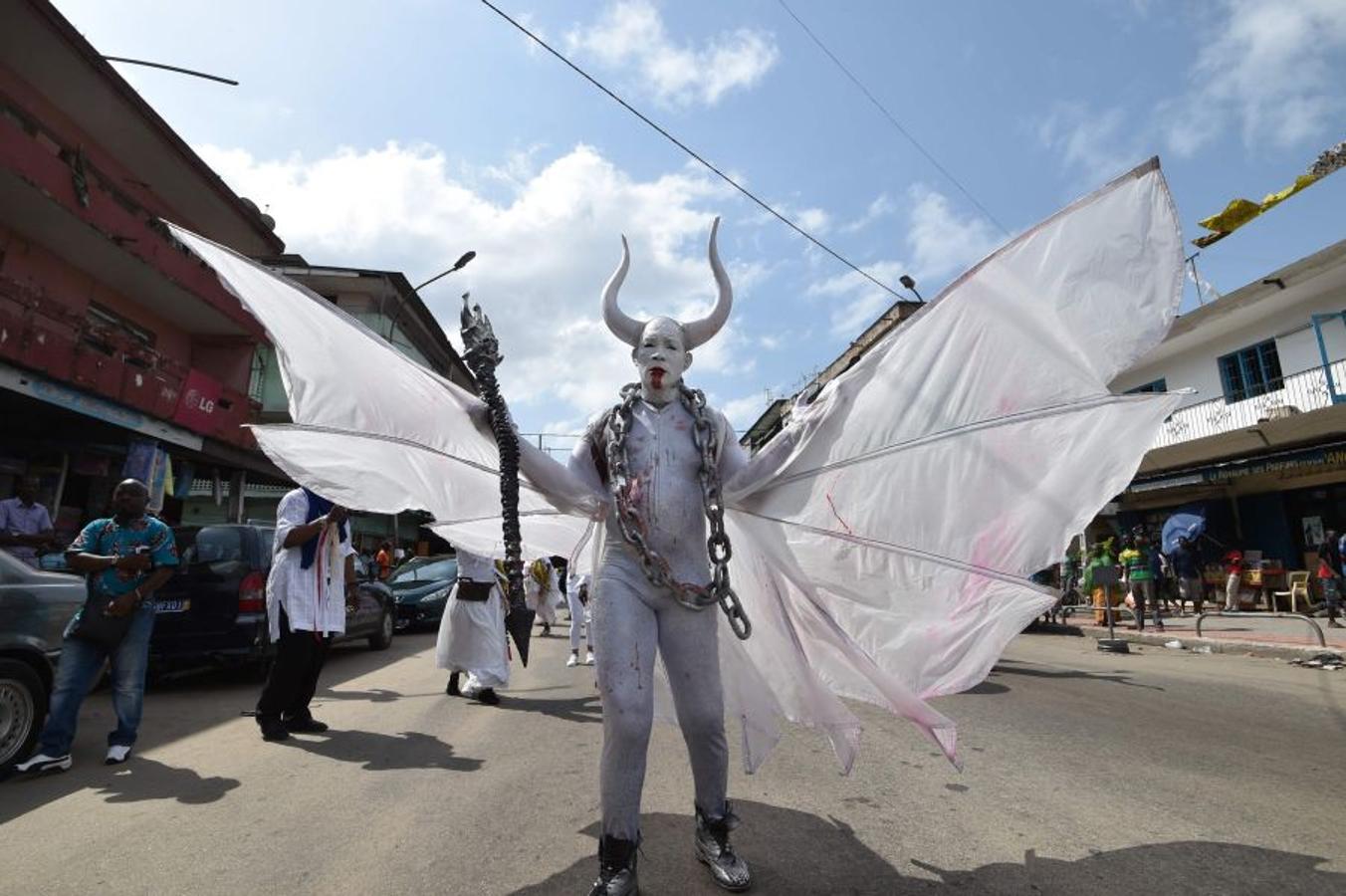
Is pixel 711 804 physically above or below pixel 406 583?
below

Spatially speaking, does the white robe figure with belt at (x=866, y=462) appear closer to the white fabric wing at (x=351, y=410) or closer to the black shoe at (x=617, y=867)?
the white fabric wing at (x=351, y=410)

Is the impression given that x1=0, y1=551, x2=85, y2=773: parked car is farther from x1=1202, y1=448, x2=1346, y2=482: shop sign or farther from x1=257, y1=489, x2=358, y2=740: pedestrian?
x1=1202, y1=448, x2=1346, y2=482: shop sign

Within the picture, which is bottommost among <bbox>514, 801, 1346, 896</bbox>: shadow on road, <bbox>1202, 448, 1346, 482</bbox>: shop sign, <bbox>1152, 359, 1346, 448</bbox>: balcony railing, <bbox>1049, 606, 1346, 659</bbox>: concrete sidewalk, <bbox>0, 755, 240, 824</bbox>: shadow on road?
<bbox>514, 801, 1346, 896</bbox>: shadow on road

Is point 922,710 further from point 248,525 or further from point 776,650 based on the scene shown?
point 248,525

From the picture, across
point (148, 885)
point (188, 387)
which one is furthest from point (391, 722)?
point (188, 387)

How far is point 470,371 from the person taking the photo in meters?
2.66

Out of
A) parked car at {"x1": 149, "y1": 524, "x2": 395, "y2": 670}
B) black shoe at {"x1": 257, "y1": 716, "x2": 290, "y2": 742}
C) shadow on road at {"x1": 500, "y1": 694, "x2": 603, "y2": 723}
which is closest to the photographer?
black shoe at {"x1": 257, "y1": 716, "x2": 290, "y2": 742}

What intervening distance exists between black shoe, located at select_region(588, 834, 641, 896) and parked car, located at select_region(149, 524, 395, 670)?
6.41m

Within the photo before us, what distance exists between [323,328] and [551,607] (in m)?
9.25

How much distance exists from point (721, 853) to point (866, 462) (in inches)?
63.5

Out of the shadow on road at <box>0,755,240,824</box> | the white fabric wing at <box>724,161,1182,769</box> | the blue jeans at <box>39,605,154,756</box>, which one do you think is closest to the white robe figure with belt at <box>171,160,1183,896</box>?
the white fabric wing at <box>724,161,1182,769</box>

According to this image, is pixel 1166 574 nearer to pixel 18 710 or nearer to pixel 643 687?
pixel 643 687

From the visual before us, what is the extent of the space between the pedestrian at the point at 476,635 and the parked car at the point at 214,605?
2.21 meters

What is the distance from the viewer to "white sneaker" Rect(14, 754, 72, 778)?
174 inches
